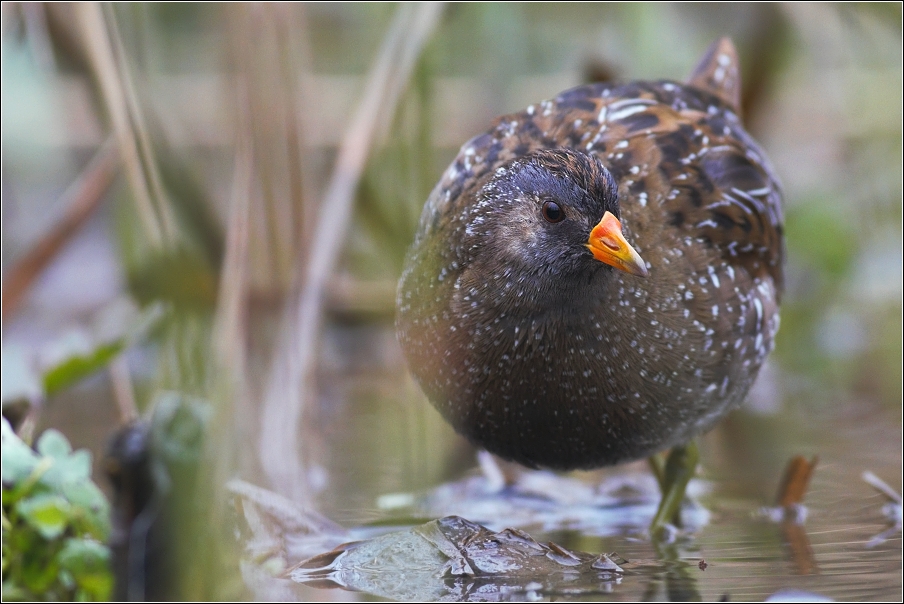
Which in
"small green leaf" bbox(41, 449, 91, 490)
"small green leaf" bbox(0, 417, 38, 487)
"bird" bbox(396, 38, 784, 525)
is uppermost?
"bird" bbox(396, 38, 784, 525)

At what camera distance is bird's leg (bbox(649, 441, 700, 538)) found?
3.51 metres

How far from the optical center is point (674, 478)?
145 inches

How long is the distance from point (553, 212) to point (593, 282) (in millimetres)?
229

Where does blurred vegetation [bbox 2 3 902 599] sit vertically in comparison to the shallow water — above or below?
above

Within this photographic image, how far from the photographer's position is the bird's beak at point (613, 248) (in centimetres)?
275

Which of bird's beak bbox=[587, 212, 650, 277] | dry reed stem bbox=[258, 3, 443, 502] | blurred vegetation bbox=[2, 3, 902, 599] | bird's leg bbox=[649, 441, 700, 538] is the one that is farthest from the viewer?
dry reed stem bbox=[258, 3, 443, 502]

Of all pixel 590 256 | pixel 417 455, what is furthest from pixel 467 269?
pixel 417 455

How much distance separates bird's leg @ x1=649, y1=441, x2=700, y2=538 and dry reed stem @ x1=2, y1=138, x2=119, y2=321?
2.26m

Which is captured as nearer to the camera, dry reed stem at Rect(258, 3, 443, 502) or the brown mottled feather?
the brown mottled feather

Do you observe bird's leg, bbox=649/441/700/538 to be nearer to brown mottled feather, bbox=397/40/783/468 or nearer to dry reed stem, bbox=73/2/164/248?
brown mottled feather, bbox=397/40/783/468

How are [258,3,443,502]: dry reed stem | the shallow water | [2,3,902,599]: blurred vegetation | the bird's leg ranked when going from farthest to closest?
[258,3,443,502]: dry reed stem → the bird's leg → [2,3,902,599]: blurred vegetation → the shallow water

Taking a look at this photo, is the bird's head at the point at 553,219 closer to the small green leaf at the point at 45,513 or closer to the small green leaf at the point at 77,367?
the small green leaf at the point at 45,513

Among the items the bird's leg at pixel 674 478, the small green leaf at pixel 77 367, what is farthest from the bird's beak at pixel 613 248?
the small green leaf at pixel 77 367

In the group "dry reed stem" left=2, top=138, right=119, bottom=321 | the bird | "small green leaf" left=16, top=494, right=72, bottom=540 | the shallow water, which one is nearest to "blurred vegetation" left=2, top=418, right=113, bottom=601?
"small green leaf" left=16, top=494, right=72, bottom=540
